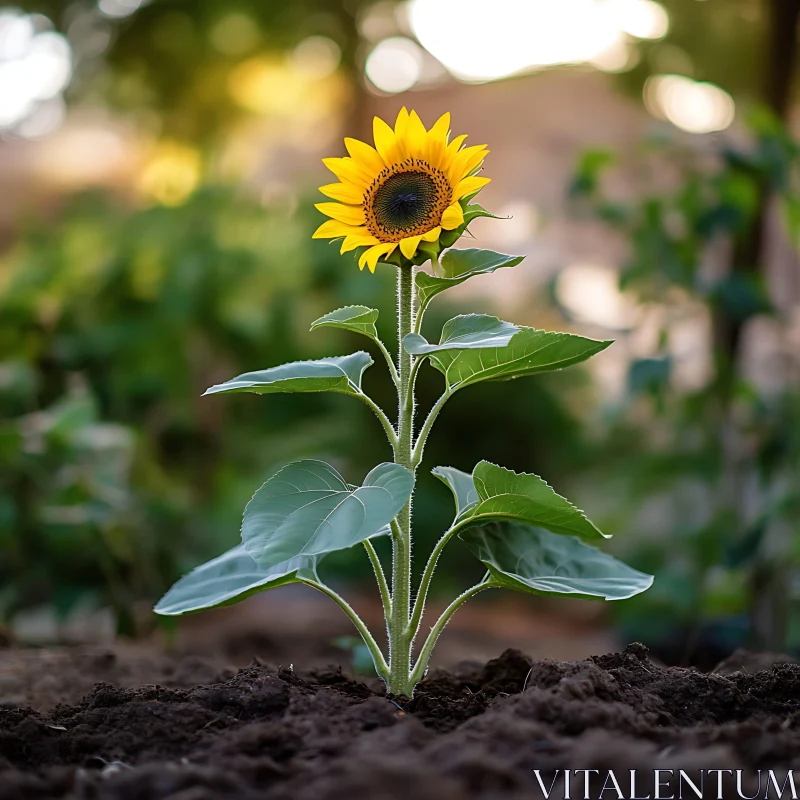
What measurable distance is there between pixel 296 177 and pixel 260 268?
88 centimetres

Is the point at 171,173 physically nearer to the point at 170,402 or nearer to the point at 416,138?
A: the point at 170,402

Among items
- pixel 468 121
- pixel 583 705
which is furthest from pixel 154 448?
pixel 468 121

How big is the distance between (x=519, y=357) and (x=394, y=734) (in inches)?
12.8

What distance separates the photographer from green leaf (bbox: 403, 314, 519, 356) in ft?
2.23

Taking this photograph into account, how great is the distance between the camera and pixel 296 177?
3631 mm

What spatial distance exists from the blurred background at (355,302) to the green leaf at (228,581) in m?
0.19

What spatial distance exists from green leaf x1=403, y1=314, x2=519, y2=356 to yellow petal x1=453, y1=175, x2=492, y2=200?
4.2 inches

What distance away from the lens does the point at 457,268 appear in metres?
0.78

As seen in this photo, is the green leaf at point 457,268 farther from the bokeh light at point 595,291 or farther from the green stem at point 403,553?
the bokeh light at point 595,291

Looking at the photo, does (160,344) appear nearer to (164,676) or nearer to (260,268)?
(260,268)

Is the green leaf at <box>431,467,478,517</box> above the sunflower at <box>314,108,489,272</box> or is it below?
below

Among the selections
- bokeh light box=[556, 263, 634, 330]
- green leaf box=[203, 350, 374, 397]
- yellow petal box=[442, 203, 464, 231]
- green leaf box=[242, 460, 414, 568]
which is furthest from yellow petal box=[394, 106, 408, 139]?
bokeh light box=[556, 263, 634, 330]

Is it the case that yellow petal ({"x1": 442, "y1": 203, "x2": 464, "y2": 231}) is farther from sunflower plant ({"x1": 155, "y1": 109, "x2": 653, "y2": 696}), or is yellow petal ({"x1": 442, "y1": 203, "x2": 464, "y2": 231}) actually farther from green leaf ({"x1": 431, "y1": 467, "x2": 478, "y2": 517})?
green leaf ({"x1": 431, "y1": 467, "x2": 478, "y2": 517})

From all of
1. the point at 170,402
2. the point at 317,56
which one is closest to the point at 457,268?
the point at 170,402
